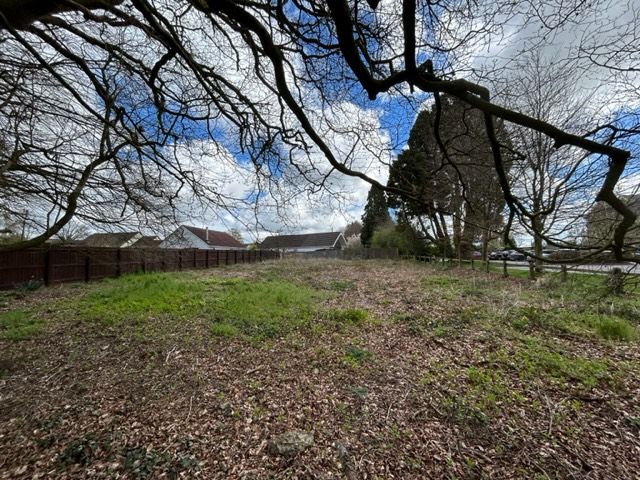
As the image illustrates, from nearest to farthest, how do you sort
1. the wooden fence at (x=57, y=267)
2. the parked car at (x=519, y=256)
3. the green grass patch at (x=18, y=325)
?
the parked car at (x=519, y=256) → the green grass patch at (x=18, y=325) → the wooden fence at (x=57, y=267)

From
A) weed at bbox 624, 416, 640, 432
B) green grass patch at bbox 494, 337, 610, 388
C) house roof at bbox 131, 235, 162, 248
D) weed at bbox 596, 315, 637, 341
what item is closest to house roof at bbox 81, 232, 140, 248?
house roof at bbox 131, 235, 162, 248

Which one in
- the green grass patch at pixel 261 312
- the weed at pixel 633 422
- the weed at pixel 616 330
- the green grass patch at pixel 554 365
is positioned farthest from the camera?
the green grass patch at pixel 261 312

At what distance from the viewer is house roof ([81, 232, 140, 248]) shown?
3.17 metres

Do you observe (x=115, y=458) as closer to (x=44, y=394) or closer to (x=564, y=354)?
(x=44, y=394)

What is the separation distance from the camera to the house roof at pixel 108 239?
3169 mm

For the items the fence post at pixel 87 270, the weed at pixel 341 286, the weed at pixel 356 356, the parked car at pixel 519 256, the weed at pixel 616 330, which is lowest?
the weed at pixel 356 356

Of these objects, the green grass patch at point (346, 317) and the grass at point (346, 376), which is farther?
the green grass patch at point (346, 317)

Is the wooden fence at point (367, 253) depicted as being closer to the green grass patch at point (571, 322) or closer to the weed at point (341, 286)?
the weed at point (341, 286)

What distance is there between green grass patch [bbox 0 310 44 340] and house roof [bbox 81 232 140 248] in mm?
2244

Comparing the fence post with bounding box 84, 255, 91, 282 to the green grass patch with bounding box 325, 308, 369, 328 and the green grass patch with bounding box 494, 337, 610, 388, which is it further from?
the green grass patch with bounding box 494, 337, 610, 388

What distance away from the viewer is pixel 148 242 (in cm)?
353

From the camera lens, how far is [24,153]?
2.65 m

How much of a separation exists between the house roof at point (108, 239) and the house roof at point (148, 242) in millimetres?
171

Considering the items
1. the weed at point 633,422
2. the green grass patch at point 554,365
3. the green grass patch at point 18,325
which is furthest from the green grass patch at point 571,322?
the green grass patch at point 18,325
